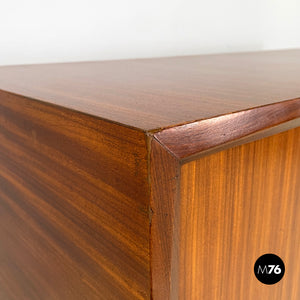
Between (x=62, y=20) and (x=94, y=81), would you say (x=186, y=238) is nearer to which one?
(x=94, y=81)

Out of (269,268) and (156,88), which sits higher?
(156,88)

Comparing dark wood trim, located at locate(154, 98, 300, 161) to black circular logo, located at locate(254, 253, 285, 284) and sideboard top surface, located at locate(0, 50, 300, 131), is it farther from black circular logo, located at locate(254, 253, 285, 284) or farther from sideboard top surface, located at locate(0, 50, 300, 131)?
black circular logo, located at locate(254, 253, 285, 284)

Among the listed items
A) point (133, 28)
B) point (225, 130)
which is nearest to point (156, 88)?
point (225, 130)

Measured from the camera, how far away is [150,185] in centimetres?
24

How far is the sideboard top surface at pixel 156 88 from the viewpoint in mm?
288

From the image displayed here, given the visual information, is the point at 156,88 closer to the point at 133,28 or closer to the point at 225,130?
the point at 225,130

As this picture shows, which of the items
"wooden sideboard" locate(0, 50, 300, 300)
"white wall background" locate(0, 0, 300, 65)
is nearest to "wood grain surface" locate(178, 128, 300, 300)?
"wooden sideboard" locate(0, 50, 300, 300)

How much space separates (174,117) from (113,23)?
1.90 ft

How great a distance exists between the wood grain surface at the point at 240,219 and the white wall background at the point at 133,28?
1.63ft

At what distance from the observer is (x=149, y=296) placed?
0.88 feet

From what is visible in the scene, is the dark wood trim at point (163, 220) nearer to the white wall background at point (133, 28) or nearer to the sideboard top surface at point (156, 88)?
the sideboard top surface at point (156, 88)

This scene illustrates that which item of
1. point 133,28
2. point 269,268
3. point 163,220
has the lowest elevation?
point 269,268

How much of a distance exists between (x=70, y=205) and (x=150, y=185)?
13cm

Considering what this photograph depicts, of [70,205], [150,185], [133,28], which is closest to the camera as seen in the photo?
[150,185]
